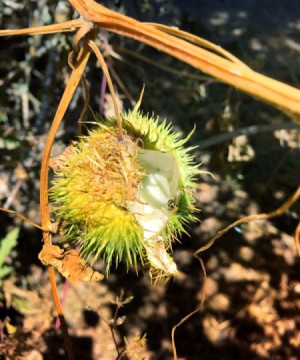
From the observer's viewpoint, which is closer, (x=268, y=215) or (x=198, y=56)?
(x=198, y=56)

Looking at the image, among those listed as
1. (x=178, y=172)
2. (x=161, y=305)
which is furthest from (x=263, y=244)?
(x=178, y=172)

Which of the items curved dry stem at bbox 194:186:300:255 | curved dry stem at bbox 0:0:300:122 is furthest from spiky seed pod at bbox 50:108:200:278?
curved dry stem at bbox 0:0:300:122

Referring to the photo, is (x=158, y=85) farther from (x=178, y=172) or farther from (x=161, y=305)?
(x=178, y=172)

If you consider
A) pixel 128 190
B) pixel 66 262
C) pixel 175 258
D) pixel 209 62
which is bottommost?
pixel 175 258

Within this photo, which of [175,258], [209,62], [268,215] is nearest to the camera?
[209,62]

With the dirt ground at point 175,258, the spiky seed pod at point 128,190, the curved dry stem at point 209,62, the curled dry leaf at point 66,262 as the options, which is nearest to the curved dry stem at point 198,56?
the curved dry stem at point 209,62

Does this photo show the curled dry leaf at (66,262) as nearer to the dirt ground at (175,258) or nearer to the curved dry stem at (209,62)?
the curved dry stem at (209,62)

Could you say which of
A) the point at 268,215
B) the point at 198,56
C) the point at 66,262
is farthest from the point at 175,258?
the point at 198,56

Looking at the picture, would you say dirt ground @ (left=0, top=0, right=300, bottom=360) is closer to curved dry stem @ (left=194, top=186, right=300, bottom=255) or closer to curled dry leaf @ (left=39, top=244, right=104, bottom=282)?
curled dry leaf @ (left=39, top=244, right=104, bottom=282)

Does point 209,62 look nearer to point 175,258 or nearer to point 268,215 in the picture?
point 268,215
